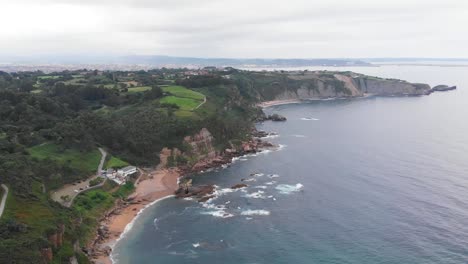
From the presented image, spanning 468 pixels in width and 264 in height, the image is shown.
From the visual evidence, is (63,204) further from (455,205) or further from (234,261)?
(455,205)

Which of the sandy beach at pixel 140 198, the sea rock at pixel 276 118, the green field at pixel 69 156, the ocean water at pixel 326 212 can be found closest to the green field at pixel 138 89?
the sea rock at pixel 276 118

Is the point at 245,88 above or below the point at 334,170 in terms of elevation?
above

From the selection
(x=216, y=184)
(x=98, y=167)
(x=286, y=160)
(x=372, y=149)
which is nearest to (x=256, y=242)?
(x=216, y=184)

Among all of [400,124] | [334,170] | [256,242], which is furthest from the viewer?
[400,124]

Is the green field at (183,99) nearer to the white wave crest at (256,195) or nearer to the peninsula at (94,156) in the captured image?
the peninsula at (94,156)

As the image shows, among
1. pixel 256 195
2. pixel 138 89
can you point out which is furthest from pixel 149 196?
pixel 138 89

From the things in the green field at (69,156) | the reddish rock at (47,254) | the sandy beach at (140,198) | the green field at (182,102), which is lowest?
the sandy beach at (140,198)
